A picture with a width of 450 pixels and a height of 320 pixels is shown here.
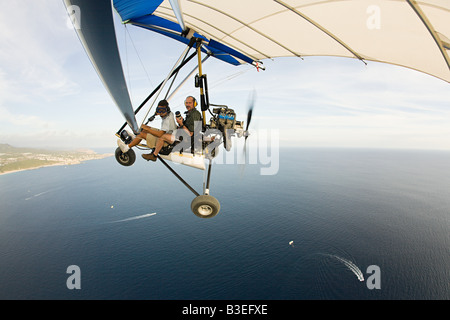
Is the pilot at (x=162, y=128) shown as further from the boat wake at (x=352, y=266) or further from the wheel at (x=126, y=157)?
the boat wake at (x=352, y=266)

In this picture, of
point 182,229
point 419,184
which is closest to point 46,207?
point 182,229

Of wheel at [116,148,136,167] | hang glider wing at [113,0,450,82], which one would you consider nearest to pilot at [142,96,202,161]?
wheel at [116,148,136,167]

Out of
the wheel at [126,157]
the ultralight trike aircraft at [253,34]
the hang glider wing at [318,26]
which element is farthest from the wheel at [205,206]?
the hang glider wing at [318,26]

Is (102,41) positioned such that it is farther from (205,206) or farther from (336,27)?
(336,27)

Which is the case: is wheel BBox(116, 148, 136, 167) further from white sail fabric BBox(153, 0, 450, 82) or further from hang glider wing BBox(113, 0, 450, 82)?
white sail fabric BBox(153, 0, 450, 82)

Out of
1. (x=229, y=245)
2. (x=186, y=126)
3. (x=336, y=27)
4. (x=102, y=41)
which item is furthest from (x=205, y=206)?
(x=229, y=245)

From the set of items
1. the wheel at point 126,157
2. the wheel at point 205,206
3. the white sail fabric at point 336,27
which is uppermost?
the white sail fabric at point 336,27

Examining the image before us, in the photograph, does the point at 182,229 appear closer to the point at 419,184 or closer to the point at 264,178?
the point at 264,178
